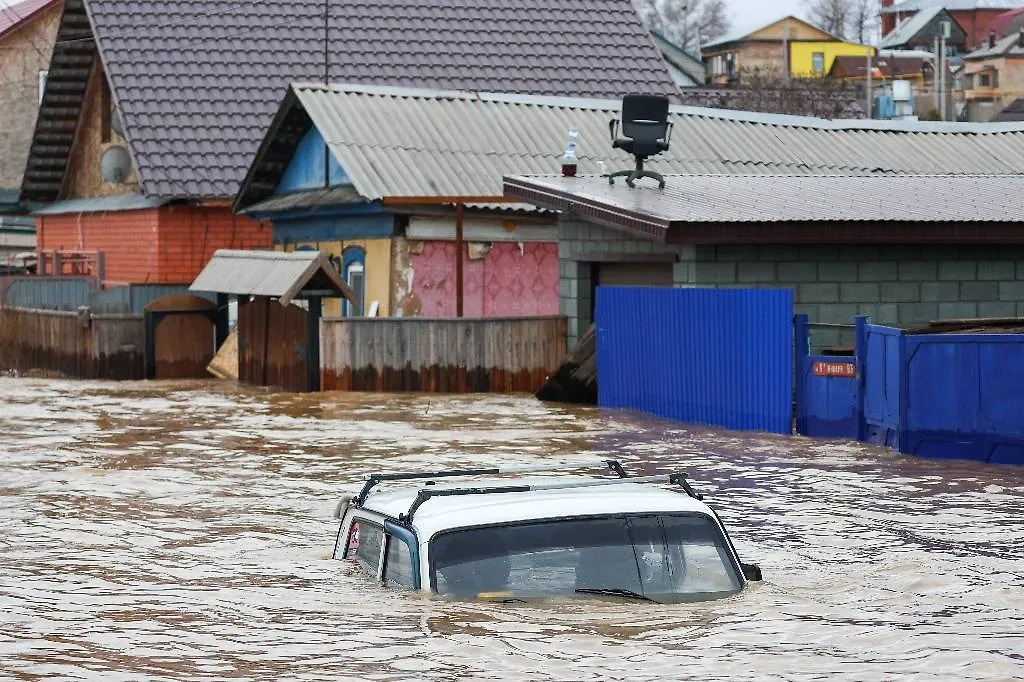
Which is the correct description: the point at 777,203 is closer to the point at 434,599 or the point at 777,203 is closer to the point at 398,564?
the point at 398,564

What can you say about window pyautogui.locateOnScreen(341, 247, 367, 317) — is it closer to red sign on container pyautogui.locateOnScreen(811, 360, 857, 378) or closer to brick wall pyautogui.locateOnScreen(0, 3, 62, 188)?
red sign on container pyautogui.locateOnScreen(811, 360, 857, 378)

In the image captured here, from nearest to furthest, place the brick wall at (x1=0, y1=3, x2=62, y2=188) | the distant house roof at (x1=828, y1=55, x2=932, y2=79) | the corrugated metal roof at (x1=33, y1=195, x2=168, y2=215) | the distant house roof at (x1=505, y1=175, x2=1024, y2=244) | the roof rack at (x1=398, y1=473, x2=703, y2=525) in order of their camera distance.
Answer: the roof rack at (x1=398, y1=473, x2=703, y2=525) < the distant house roof at (x1=505, y1=175, x2=1024, y2=244) < the corrugated metal roof at (x1=33, y1=195, x2=168, y2=215) < the brick wall at (x1=0, y1=3, x2=62, y2=188) < the distant house roof at (x1=828, y1=55, x2=932, y2=79)

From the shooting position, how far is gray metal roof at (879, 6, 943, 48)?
120500 millimetres

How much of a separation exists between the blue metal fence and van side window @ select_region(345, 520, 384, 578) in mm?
10072

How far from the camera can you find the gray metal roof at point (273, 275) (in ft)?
83.6

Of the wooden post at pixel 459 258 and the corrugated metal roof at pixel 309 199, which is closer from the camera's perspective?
the wooden post at pixel 459 258

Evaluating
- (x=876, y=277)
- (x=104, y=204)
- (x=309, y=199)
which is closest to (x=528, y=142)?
(x=309, y=199)

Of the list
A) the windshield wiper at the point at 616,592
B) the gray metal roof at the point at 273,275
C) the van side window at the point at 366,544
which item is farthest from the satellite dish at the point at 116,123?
the windshield wiper at the point at 616,592

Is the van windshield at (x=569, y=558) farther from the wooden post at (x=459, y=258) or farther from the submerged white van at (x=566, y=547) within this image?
the wooden post at (x=459, y=258)

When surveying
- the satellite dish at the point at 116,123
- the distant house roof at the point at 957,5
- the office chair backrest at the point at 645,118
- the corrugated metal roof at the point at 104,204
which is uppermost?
the distant house roof at the point at 957,5

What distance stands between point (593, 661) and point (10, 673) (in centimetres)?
272

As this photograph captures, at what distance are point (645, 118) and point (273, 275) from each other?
5.72 meters

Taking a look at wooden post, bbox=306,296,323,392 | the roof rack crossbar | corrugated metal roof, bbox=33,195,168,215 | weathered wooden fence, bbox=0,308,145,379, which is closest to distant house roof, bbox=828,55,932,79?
corrugated metal roof, bbox=33,195,168,215

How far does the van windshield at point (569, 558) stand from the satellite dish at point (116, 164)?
98.3ft
